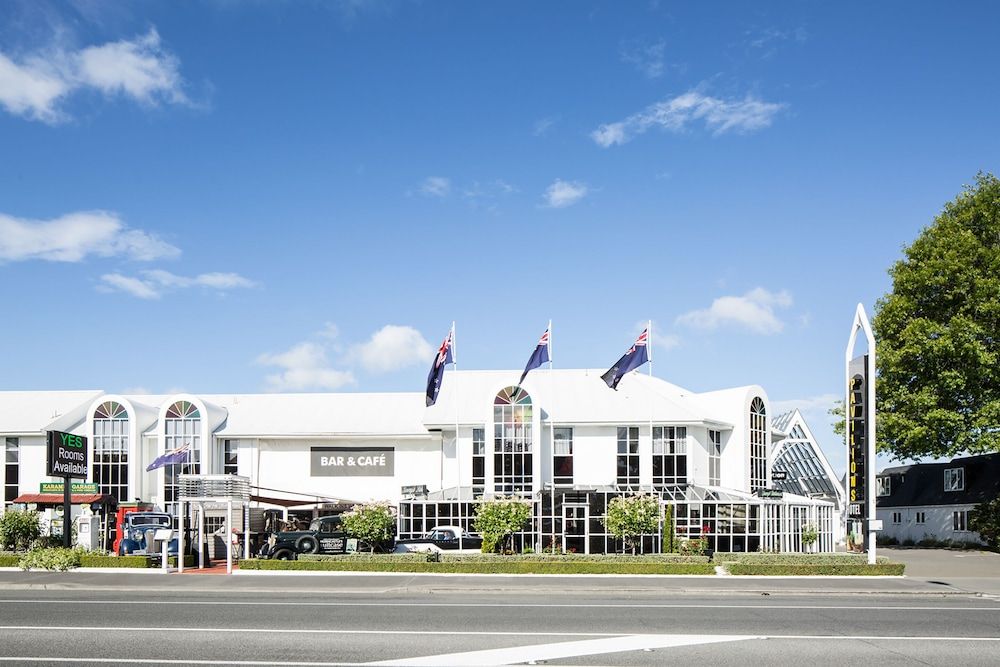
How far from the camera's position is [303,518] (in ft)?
165

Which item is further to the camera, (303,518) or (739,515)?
(303,518)

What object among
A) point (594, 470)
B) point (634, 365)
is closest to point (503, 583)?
point (634, 365)

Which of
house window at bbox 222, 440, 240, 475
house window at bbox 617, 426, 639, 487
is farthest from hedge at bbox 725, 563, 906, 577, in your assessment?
house window at bbox 222, 440, 240, 475

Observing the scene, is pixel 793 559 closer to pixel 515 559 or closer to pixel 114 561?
pixel 515 559

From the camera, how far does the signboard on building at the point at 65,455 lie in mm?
37781

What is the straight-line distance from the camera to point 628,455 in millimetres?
48469

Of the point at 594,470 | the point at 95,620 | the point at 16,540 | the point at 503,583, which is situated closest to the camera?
the point at 95,620

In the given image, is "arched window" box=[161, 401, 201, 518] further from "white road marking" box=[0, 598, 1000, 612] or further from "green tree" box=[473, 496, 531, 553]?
"white road marking" box=[0, 598, 1000, 612]

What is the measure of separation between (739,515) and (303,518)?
2127 centimetres

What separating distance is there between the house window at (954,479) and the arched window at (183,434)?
135 feet

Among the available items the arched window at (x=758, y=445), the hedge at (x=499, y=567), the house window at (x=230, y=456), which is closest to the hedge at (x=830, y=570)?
the hedge at (x=499, y=567)

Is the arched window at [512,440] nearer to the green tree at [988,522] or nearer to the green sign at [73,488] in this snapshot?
the green sign at [73,488]

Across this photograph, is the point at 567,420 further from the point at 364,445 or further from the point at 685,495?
the point at 364,445

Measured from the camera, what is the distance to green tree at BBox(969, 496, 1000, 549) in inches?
1815
